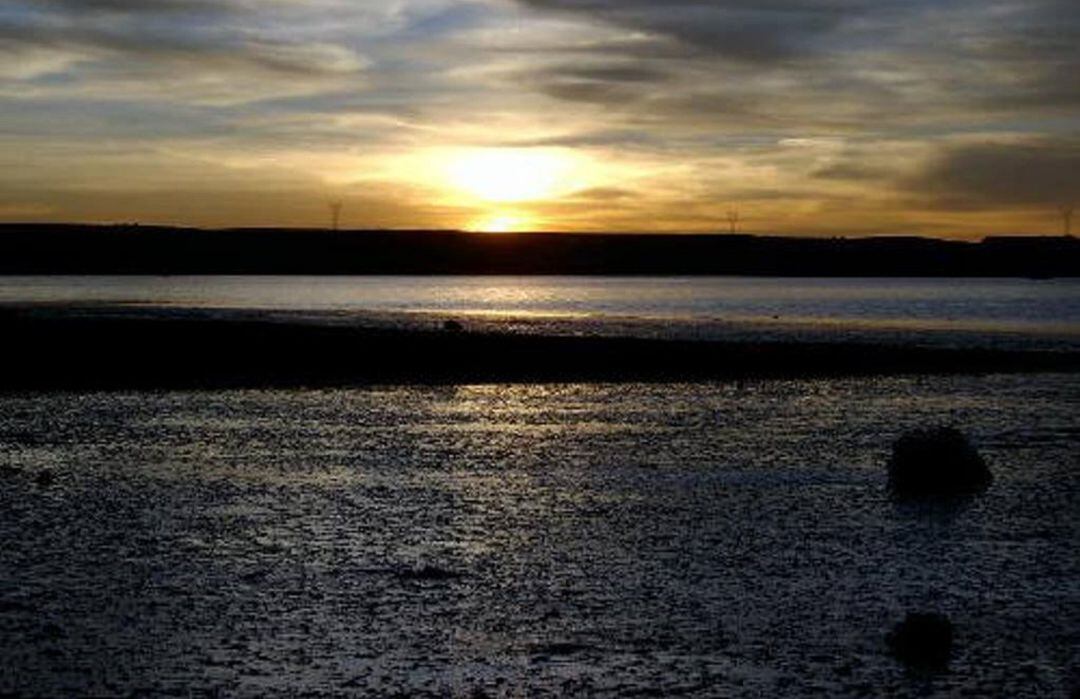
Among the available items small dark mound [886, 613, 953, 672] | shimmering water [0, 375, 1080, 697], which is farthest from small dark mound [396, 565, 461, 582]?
small dark mound [886, 613, 953, 672]

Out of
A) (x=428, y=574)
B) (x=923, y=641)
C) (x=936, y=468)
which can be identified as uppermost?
(x=936, y=468)

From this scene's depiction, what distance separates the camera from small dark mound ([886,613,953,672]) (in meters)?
18.2

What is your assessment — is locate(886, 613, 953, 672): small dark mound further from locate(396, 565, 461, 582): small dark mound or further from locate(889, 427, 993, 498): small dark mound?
locate(889, 427, 993, 498): small dark mound

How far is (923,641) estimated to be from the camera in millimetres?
18594

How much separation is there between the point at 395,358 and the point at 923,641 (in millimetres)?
49372

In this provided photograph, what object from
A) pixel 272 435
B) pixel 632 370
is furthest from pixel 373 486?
pixel 632 370

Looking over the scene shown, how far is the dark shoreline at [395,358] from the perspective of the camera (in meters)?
58.8

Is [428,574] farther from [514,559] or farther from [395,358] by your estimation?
[395,358]

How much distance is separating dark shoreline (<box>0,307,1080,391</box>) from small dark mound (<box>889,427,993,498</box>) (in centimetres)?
2793

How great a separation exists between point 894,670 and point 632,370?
4672 centimetres

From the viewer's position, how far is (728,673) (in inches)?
695

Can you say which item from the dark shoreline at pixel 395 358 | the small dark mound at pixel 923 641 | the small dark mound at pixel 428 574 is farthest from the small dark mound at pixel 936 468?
the dark shoreline at pixel 395 358

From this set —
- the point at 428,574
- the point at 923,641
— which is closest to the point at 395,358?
the point at 428,574

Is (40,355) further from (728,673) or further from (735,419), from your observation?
(728,673)
